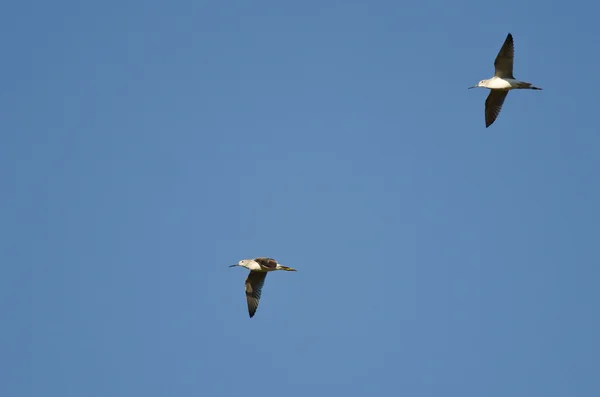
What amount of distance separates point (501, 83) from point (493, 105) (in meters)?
0.93

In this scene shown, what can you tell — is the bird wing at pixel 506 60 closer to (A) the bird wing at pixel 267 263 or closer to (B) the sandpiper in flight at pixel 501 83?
(B) the sandpiper in flight at pixel 501 83

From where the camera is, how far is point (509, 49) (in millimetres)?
44750

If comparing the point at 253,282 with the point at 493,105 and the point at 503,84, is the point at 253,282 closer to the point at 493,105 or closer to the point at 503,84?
the point at 493,105

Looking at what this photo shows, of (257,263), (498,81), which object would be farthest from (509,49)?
(257,263)

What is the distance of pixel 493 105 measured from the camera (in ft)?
151

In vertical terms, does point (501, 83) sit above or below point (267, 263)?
above

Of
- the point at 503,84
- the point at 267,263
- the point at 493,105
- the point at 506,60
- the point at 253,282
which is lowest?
the point at 253,282

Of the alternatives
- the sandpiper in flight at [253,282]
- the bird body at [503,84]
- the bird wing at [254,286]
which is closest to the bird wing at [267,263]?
the sandpiper in flight at [253,282]

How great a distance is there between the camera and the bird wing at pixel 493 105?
150 feet

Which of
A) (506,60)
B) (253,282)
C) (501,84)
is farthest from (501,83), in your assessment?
(253,282)

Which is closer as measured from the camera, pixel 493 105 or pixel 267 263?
pixel 267 263

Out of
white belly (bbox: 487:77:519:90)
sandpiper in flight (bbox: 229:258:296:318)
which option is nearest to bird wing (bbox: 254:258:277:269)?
sandpiper in flight (bbox: 229:258:296:318)

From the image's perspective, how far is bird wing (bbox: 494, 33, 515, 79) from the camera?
44688 mm

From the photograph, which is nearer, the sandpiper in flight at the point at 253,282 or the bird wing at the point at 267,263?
the bird wing at the point at 267,263
